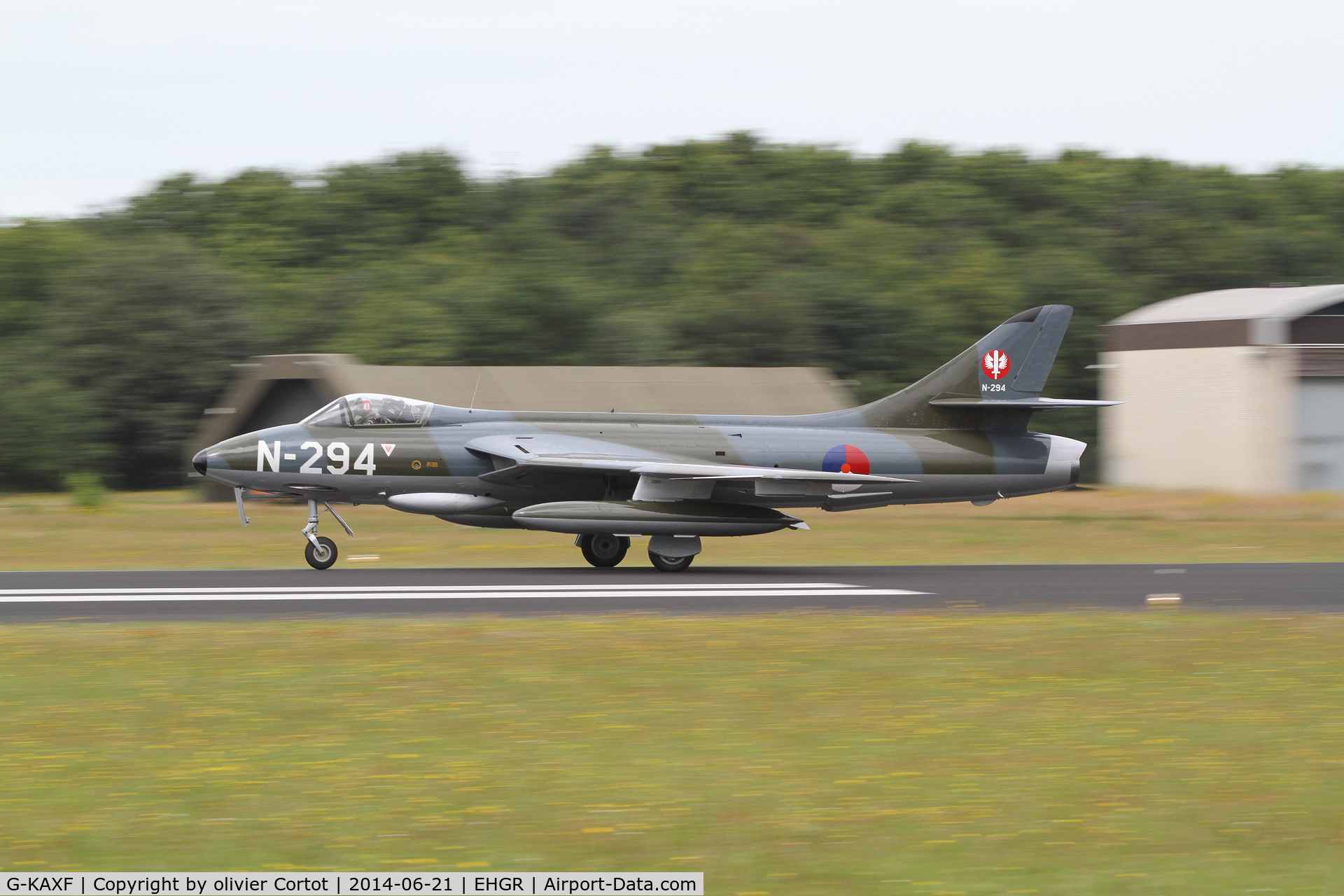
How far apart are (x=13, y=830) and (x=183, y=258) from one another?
5234cm

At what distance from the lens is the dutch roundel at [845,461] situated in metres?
21.0

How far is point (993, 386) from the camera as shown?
2131cm

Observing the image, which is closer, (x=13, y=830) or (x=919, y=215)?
(x=13, y=830)

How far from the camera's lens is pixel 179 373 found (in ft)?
170

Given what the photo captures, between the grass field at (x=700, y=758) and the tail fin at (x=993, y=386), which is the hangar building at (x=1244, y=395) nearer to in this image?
the tail fin at (x=993, y=386)

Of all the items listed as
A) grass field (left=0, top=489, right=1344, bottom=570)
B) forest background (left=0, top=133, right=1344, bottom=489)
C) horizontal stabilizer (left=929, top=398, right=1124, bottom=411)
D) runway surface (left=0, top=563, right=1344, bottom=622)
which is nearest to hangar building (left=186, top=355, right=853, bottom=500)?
grass field (left=0, top=489, right=1344, bottom=570)

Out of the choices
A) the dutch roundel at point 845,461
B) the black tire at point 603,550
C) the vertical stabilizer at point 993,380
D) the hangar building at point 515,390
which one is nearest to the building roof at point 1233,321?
the hangar building at point 515,390

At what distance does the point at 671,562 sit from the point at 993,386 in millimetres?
5847

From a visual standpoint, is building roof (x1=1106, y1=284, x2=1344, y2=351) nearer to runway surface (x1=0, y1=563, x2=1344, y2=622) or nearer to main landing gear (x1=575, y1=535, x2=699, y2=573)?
runway surface (x1=0, y1=563, x2=1344, y2=622)

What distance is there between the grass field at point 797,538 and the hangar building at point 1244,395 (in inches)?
86.0

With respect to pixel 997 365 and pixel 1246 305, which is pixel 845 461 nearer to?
pixel 997 365

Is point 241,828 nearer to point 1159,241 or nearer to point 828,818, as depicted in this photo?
point 828,818

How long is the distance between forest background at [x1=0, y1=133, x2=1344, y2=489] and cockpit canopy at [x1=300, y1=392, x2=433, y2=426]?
96.4 ft

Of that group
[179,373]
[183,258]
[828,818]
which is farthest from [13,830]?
[183,258]
